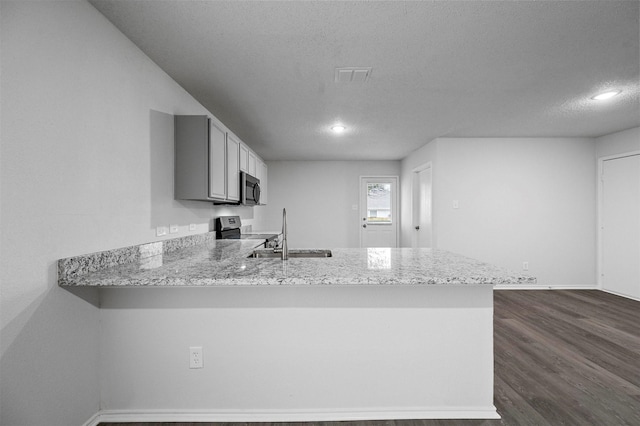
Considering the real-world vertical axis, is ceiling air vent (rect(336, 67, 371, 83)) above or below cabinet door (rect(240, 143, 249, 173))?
above

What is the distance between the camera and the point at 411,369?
1742 millimetres

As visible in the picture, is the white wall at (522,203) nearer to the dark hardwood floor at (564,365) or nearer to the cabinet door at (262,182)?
the dark hardwood floor at (564,365)

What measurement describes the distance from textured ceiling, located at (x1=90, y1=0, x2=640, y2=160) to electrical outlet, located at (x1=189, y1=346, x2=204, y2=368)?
70.6 inches

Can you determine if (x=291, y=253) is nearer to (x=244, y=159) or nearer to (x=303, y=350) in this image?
(x=303, y=350)

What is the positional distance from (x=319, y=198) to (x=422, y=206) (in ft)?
6.74

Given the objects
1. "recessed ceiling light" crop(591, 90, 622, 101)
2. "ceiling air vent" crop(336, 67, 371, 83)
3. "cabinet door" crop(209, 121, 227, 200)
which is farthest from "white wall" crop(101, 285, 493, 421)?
"recessed ceiling light" crop(591, 90, 622, 101)

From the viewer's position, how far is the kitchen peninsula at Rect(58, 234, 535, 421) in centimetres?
172

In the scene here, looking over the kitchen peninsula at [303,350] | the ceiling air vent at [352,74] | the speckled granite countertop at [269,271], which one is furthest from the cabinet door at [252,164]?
the kitchen peninsula at [303,350]

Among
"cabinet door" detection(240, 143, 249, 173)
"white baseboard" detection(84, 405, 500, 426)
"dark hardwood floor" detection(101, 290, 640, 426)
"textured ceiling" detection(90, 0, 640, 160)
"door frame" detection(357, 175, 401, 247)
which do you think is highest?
"textured ceiling" detection(90, 0, 640, 160)

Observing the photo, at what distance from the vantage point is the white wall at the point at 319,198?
6.46 meters

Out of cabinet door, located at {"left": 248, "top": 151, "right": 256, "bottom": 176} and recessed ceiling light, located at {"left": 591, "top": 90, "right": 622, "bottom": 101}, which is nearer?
recessed ceiling light, located at {"left": 591, "top": 90, "right": 622, "bottom": 101}

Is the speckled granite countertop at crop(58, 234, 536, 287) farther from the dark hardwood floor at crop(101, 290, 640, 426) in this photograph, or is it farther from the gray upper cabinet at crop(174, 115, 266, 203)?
the dark hardwood floor at crop(101, 290, 640, 426)

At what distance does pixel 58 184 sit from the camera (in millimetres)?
1403

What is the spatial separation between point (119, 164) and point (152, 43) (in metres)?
0.79
